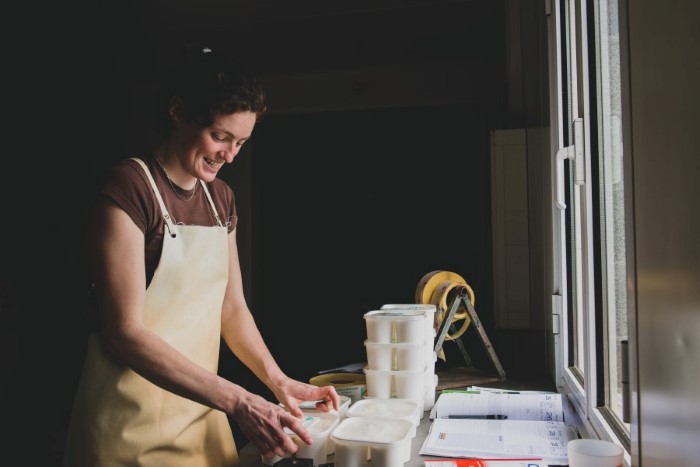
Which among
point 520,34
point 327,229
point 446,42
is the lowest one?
point 327,229

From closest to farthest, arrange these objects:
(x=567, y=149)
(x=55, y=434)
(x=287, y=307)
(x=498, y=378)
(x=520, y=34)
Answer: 1. (x=567, y=149)
2. (x=498, y=378)
3. (x=520, y=34)
4. (x=55, y=434)
5. (x=287, y=307)

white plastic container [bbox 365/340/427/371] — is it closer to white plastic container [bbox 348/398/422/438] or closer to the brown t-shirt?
white plastic container [bbox 348/398/422/438]

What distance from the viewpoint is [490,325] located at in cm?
430

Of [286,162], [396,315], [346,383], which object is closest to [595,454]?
[396,315]

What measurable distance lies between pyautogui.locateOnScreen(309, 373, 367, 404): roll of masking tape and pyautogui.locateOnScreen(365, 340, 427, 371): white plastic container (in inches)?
3.6

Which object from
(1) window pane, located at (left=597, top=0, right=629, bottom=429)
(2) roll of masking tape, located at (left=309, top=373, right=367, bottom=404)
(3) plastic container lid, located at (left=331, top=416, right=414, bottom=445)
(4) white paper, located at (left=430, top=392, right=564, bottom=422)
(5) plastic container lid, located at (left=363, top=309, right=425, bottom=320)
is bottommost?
(4) white paper, located at (left=430, top=392, right=564, bottom=422)

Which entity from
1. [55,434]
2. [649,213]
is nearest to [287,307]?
[55,434]

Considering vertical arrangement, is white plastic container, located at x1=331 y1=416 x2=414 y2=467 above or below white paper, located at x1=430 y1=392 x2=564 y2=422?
above

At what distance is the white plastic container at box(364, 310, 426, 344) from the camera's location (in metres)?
1.64

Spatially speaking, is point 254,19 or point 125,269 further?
point 254,19

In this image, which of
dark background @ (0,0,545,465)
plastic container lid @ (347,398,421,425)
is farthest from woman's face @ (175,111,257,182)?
dark background @ (0,0,545,465)

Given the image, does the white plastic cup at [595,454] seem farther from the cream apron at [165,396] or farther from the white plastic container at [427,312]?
the cream apron at [165,396]

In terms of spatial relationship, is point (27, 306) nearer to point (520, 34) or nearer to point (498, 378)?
point (498, 378)

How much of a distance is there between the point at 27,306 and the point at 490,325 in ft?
10.5
